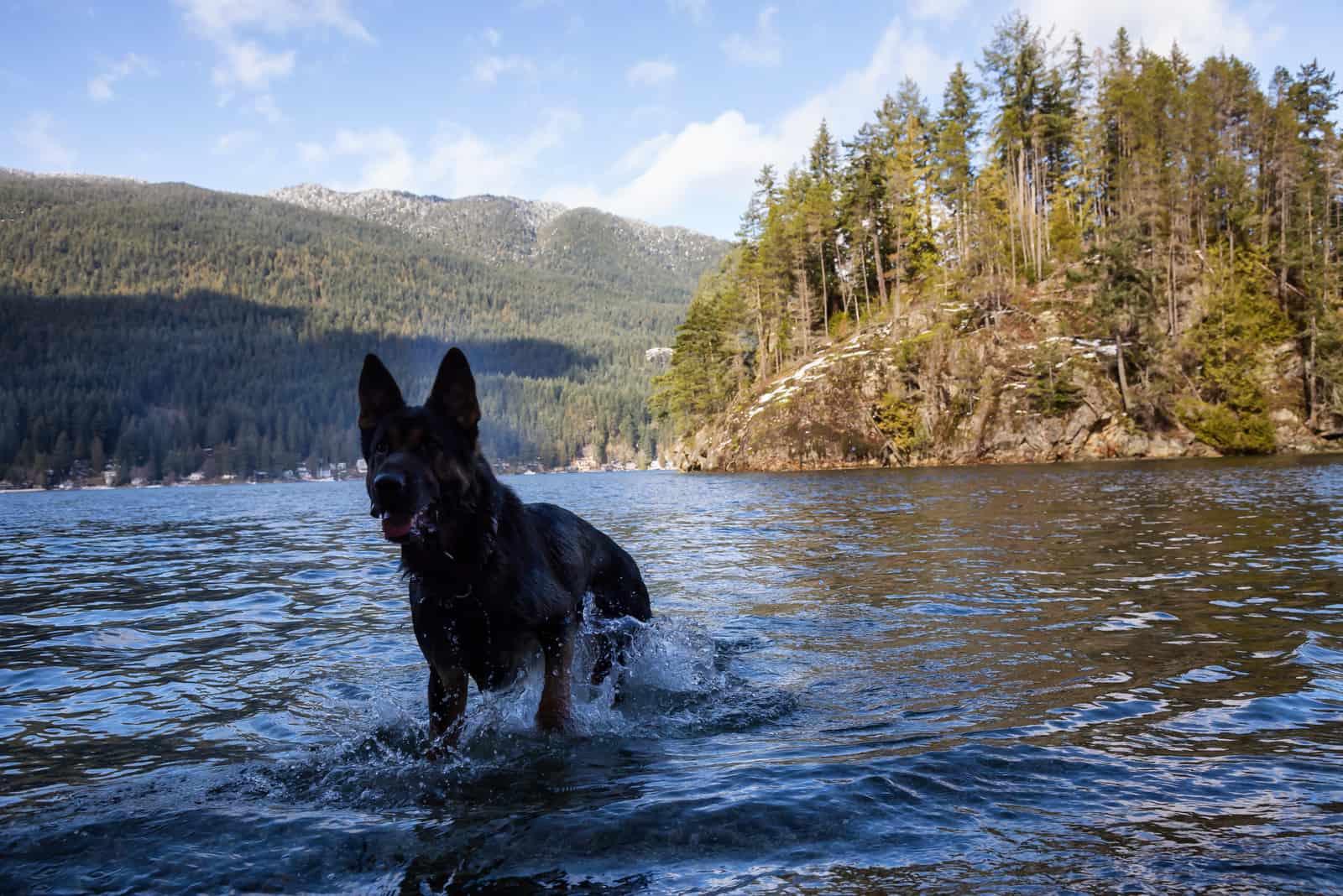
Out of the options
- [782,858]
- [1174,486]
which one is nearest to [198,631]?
[782,858]

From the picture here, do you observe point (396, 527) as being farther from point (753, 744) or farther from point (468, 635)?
point (753, 744)

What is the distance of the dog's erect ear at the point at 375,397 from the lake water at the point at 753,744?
229 centimetres

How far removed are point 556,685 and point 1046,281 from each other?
7295cm

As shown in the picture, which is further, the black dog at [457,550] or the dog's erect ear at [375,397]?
the dog's erect ear at [375,397]

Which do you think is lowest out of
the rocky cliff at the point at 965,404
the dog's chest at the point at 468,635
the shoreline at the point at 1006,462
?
the dog's chest at the point at 468,635

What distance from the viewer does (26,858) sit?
3.80 metres

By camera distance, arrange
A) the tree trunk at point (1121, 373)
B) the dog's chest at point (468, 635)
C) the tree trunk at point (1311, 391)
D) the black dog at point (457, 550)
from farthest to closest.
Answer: the tree trunk at point (1311, 391)
the tree trunk at point (1121, 373)
the dog's chest at point (468, 635)
the black dog at point (457, 550)

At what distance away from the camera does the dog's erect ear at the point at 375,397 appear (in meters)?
4.94

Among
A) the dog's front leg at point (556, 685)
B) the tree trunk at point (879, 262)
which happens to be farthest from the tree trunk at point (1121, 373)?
the dog's front leg at point (556, 685)

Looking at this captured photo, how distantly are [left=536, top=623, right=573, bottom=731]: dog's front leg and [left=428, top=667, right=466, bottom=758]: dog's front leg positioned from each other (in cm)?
58

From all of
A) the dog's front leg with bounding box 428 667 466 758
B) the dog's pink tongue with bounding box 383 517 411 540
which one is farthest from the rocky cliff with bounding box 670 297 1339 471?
the dog's pink tongue with bounding box 383 517 411 540

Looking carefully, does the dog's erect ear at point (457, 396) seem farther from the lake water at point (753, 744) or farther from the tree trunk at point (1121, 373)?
the tree trunk at point (1121, 373)

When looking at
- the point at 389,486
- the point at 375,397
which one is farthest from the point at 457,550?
the point at 375,397

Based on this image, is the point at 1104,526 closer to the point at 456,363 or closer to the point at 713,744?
the point at 713,744
